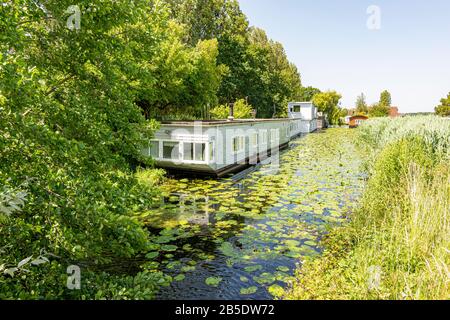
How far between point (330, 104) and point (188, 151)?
56253mm

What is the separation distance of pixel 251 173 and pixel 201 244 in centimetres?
862

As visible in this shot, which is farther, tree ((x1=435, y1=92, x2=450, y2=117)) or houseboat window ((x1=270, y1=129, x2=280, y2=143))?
tree ((x1=435, y1=92, x2=450, y2=117))

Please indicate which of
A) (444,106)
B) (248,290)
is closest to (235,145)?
(248,290)

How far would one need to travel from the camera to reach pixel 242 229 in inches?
326

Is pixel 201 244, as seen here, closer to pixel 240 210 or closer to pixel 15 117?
pixel 240 210

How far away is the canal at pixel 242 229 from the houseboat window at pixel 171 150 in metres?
1.56

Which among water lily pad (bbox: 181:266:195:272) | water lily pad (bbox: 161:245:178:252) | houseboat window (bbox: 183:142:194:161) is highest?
houseboat window (bbox: 183:142:194:161)

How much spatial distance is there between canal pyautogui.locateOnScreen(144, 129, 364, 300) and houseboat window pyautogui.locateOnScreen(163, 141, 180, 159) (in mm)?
1559

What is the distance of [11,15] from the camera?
3234 millimetres

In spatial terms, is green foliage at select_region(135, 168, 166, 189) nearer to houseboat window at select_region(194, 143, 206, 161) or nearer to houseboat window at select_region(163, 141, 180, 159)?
houseboat window at select_region(163, 141, 180, 159)

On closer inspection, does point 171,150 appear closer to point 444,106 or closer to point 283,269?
point 283,269

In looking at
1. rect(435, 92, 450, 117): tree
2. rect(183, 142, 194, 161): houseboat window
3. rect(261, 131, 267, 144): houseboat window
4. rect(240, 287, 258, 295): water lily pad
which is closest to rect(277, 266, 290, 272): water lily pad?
rect(240, 287, 258, 295): water lily pad

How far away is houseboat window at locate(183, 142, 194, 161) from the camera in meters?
14.2
